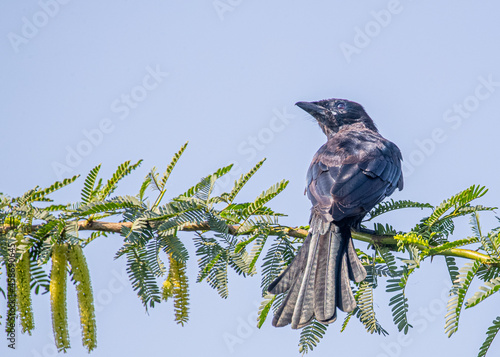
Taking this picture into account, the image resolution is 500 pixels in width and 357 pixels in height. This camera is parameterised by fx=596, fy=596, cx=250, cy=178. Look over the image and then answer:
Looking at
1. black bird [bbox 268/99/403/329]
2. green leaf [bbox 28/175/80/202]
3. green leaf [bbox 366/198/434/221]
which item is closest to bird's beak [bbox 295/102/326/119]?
black bird [bbox 268/99/403/329]

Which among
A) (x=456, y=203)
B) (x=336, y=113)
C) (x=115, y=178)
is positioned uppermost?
(x=336, y=113)

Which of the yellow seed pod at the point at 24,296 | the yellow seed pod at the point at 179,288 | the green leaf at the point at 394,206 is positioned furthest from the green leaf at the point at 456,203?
the yellow seed pod at the point at 24,296

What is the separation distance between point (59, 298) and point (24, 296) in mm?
158

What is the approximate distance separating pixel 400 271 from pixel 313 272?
2.34 feet

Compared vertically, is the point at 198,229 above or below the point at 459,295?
above

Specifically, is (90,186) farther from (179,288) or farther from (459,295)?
(459,295)

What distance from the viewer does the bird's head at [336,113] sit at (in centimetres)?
658

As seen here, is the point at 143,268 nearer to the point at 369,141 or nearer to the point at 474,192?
the point at 474,192

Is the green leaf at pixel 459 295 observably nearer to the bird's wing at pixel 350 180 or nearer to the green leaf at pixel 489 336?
the green leaf at pixel 489 336

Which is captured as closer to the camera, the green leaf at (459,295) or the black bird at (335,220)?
the green leaf at (459,295)

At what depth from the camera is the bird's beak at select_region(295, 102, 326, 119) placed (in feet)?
21.7

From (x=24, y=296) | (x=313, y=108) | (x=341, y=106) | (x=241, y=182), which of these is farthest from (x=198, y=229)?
(x=341, y=106)

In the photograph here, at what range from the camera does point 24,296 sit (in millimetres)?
2521

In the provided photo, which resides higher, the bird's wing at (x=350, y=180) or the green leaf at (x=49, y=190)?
the green leaf at (x=49, y=190)
